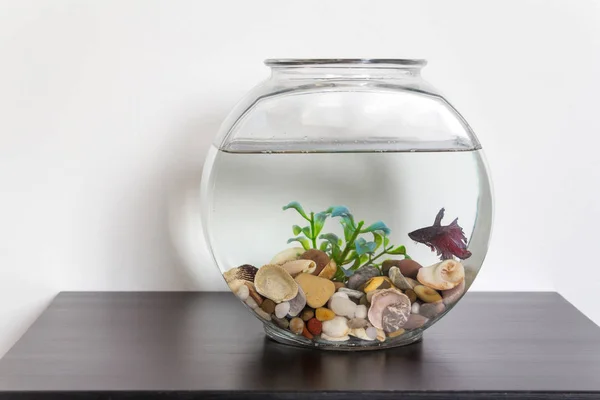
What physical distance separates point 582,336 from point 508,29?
1.46 ft

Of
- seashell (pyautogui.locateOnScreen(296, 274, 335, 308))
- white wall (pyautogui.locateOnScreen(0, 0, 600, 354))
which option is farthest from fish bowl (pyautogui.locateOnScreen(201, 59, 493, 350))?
white wall (pyautogui.locateOnScreen(0, 0, 600, 354))

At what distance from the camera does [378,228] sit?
0.96 metres

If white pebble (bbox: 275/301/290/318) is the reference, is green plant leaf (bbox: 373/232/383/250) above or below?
above

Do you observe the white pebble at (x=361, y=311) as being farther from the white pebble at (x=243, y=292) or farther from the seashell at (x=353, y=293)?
the white pebble at (x=243, y=292)

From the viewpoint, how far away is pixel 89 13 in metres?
1.18

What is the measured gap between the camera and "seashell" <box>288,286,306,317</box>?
37.8 inches

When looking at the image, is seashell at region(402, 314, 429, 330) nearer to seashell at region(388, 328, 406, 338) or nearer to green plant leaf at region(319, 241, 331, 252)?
seashell at region(388, 328, 406, 338)

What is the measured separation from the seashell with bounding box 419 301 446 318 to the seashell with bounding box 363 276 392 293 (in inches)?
2.2

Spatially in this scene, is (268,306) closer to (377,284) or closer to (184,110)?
(377,284)

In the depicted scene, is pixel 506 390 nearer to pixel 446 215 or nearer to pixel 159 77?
pixel 446 215

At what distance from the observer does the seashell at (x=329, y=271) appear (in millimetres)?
962

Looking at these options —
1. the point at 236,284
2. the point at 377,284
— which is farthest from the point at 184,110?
the point at 377,284

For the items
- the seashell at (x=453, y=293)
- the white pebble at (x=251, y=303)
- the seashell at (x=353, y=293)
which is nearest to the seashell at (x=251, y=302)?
the white pebble at (x=251, y=303)

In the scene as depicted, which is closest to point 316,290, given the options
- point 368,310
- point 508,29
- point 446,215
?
point 368,310
